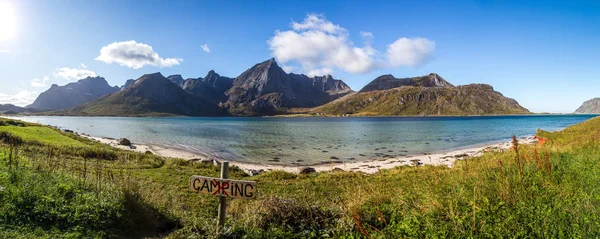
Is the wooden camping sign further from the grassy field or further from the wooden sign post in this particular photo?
the grassy field

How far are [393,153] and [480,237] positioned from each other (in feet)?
125

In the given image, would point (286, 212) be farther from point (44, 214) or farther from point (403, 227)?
point (44, 214)

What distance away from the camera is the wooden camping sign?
6.85 meters

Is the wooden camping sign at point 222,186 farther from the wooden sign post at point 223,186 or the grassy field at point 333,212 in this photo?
the grassy field at point 333,212

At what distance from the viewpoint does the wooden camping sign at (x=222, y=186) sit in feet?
22.5

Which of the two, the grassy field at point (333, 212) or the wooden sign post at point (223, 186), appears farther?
the wooden sign post at point (223, 186)

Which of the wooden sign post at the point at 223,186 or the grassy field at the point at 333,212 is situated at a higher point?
the wooden sign post at the point at 223,186

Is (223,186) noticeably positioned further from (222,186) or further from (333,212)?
(333,212)

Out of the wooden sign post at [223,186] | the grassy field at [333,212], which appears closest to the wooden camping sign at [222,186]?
the wooden sign post at [223,186]

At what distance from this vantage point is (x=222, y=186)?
700 centimetres

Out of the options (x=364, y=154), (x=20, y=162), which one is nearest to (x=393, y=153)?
(x=364, y=154)

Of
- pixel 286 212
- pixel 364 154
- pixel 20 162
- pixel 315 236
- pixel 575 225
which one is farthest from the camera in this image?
pixel 364 154

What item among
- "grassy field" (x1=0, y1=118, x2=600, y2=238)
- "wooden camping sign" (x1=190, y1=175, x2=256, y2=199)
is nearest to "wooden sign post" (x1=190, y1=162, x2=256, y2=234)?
"wooden camping sign" (x1=190, y1=175, x2=256, y2=199)

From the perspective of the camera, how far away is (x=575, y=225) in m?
4.99
